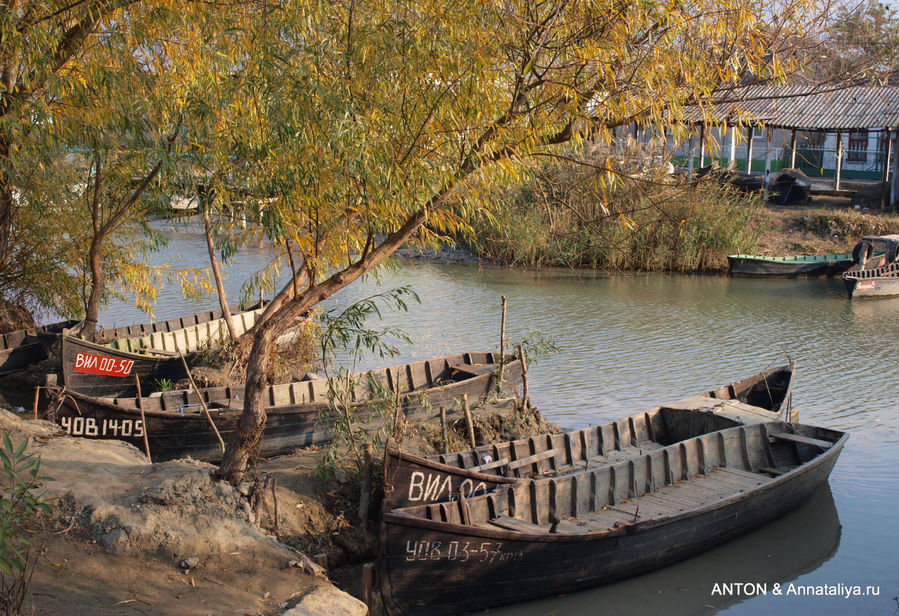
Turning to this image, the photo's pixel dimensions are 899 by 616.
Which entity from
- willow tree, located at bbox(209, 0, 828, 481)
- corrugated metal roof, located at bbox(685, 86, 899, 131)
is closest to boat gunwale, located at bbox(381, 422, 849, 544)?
willow tree, located at bbox(209, 0, 828, 481)

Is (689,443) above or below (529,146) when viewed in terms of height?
below

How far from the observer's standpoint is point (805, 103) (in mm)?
28594

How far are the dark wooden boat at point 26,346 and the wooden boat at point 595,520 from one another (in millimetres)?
9391

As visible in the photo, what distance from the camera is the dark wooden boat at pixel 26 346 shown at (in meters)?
13.4

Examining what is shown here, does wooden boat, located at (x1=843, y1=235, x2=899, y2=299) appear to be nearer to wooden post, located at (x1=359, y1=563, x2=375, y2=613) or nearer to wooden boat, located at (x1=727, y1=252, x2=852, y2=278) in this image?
wooden boat, located at (x1=727, y1=252, x2=852, y2=278)

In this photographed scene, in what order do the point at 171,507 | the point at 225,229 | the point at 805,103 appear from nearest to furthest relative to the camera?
1. the point at 171,507
2. the point at 225,229
3. the point at 805,103

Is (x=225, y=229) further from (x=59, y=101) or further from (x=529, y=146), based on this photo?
(x=529, y=146)

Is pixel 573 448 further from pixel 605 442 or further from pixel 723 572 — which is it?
pixel 723 572

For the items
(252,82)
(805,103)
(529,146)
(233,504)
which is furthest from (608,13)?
(805,103)

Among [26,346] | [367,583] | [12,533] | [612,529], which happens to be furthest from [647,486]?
[26,346]

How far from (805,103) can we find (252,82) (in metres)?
27.0

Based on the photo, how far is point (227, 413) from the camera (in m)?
9.29

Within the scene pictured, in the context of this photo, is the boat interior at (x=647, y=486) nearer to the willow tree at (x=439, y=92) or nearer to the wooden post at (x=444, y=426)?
the wooden post at (x=444, y=426)

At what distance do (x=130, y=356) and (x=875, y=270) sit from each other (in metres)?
19.3
